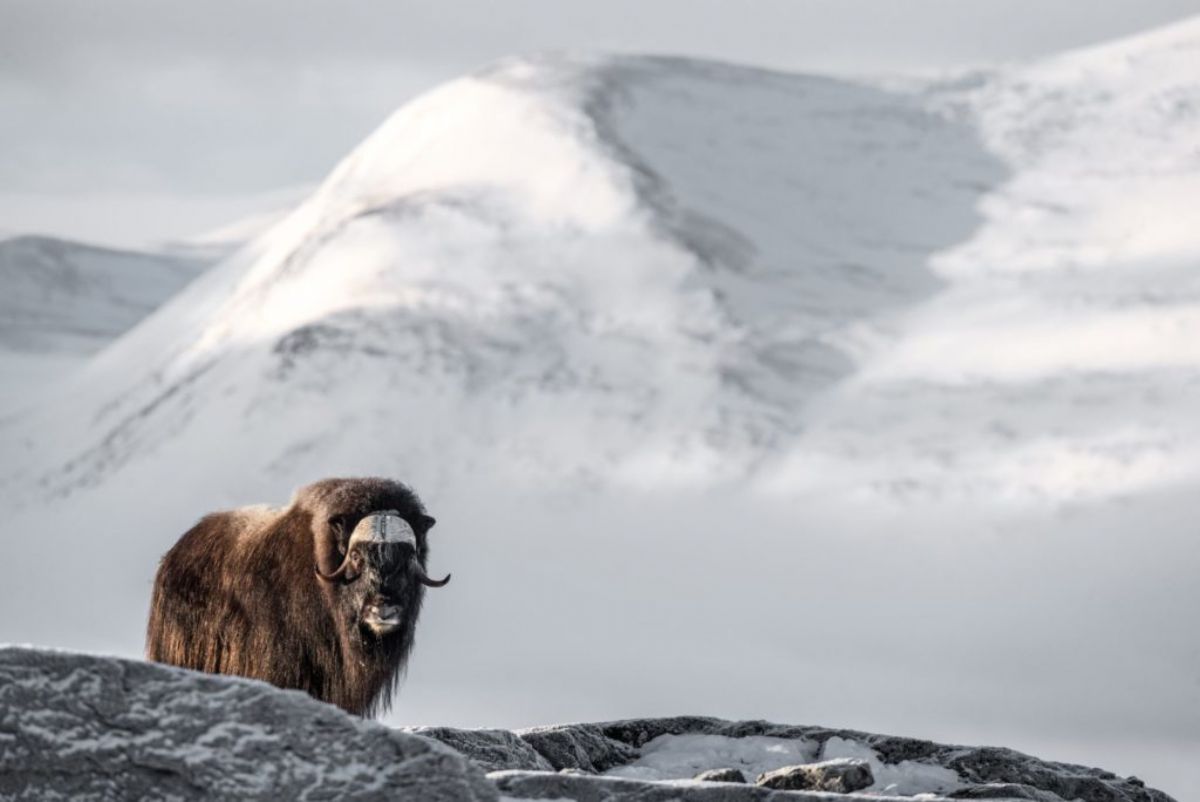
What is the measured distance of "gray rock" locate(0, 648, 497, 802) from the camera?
6.05m

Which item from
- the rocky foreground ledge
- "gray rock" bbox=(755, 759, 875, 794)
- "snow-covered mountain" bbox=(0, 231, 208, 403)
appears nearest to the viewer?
the rocky foreground ledge

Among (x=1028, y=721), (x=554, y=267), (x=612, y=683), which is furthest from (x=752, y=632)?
(x=554, y=267)

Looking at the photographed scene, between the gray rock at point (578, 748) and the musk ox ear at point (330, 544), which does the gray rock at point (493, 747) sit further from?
the musk ox ear at point (330, 544)

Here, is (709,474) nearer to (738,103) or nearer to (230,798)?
(738,103)

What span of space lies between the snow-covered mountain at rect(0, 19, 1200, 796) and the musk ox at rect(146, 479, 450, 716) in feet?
80.3

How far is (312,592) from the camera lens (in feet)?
31.8

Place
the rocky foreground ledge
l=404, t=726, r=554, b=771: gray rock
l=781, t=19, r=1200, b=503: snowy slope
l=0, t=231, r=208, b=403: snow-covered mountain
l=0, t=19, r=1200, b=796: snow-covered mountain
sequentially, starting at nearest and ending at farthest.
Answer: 1. the rocky foreground ledge
2. l=404, t=726, r=554, b=771: gray rock
3. l=0, t=19, r=1200, b=796: snow-covered mountain
4. l=781, t=19, r=1200, b=503: snowy slope
5. l=0, t=231, r=208, b=403: snow-covered mountain

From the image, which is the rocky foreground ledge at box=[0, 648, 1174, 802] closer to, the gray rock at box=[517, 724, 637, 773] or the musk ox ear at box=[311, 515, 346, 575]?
the gray rock at box=[517, 724, 637, 773]

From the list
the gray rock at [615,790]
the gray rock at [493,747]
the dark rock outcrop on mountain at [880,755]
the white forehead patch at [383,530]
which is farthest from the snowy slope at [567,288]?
the gray rock at [615,790]

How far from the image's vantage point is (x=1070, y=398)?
45.7 m

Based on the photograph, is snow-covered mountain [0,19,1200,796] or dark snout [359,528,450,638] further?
snow-covered mountain [0,19,1200,796]

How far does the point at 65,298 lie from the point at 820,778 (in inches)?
3169

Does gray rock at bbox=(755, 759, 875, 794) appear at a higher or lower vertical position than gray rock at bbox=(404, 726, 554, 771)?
lower

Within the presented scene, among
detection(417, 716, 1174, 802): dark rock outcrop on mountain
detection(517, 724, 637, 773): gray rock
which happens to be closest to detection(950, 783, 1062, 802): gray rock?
detection(417, 716, 1174, 802): dark rock outcrop on mountain
